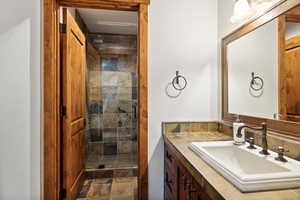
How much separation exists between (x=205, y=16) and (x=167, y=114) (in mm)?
1032

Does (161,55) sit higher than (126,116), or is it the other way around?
(161,55)

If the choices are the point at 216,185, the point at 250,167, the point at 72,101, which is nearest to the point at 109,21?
the point at 72,101

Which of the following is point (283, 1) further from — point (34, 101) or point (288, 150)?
point (34, 101)

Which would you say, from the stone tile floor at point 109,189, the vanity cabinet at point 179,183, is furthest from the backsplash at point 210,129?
the stone tile floor at point 109,189

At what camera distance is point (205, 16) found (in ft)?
6.32

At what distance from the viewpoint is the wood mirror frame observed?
1.14m

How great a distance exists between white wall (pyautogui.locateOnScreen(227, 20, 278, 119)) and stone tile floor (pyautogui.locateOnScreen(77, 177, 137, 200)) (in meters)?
1.52

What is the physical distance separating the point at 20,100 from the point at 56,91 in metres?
0.28

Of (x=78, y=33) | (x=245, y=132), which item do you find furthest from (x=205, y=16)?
(x=78, y=33)

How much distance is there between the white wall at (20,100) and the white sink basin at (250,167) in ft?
4.29

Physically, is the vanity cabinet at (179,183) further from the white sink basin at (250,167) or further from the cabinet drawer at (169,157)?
the white sink basin at (250,167)

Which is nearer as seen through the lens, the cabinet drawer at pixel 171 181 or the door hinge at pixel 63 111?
the cabinet drawer at pixel 171 181

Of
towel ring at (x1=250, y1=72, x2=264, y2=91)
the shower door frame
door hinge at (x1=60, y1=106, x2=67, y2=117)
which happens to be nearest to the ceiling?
the shower door frame

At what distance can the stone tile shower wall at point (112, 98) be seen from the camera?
3596mm
